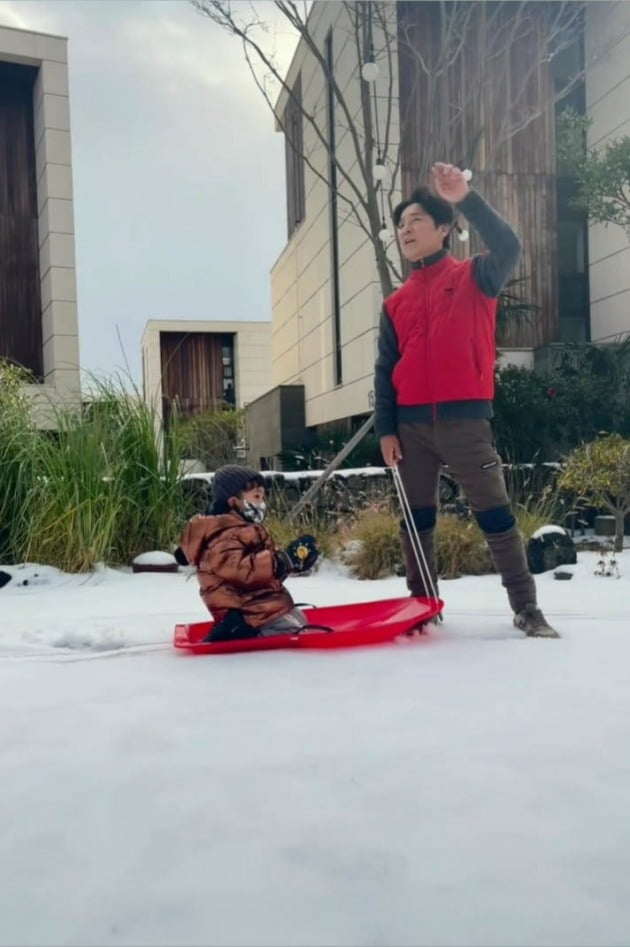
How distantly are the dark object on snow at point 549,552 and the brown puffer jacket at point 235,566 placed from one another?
2218mm

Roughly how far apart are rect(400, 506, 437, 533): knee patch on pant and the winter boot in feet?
1.41

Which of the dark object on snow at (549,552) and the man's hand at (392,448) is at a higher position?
the man's hand at (392,448)

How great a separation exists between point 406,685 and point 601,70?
1082 centimetres

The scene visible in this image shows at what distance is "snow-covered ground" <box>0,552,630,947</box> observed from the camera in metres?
0.99

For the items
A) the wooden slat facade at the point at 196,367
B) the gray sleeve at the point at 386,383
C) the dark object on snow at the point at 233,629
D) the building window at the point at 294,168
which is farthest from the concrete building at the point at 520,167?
the wooden slat facade at the point at 196,367

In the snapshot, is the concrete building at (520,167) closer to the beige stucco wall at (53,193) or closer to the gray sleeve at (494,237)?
the beige stucco wall at (53,193)

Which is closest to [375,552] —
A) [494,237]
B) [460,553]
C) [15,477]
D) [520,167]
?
[460,553]

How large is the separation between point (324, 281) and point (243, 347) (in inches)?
417

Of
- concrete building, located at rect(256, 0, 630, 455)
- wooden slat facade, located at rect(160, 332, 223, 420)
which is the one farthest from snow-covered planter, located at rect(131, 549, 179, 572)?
wooden slat facade, located at rect(160, 332, 223, 420)

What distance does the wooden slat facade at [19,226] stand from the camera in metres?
11.1

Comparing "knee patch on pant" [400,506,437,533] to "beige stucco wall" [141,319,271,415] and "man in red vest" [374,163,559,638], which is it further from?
"beige stucco wall" [141,319,271,415]

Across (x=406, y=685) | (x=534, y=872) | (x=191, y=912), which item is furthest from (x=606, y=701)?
(x=191, y=912)

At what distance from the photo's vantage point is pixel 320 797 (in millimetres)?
1318

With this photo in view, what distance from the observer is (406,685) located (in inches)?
78.5
